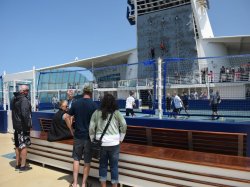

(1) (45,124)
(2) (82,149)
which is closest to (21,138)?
(2) (82,149)

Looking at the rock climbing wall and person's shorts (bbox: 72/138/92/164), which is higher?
the rock climbing wall

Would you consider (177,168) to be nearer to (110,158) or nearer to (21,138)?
(110,158)

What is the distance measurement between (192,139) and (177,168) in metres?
1.39

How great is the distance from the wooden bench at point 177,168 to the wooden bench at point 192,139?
677 mm

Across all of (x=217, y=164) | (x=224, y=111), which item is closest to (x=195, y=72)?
(x=224, y=111)

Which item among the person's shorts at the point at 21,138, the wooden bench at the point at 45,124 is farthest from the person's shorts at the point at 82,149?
the wooden bench at the point at 45,124

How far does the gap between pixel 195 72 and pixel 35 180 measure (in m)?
6.82

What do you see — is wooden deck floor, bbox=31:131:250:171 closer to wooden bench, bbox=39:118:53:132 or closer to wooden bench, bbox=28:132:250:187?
wooden bench, bbox=28:132:250:187

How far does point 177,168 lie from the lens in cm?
396

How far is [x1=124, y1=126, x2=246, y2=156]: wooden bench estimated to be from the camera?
478 centimetres

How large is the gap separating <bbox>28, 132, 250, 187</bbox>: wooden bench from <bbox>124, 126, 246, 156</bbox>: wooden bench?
68 centimetres

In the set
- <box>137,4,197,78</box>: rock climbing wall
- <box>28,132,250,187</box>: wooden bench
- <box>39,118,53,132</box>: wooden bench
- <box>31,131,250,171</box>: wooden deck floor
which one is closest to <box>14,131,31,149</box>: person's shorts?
<box>28,132,250,187</box>: wooden bench

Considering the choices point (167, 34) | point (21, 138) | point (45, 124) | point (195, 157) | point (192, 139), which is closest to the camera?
point (195, 157)

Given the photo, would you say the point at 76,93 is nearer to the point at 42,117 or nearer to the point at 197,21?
the point at 42,117
